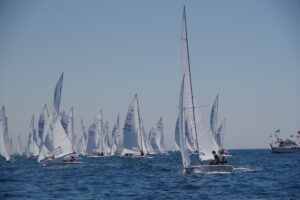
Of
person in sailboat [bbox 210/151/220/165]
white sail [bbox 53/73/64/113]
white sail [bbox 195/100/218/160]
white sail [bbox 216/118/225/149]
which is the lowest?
person in sailboat [bbox 210/151/220/165]

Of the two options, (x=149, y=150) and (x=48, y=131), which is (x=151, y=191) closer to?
(x=48, y=131)

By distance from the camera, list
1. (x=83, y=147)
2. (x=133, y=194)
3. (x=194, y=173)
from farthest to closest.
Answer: (x=83, y=147)
(x=194, y=173)
(x=133, y=194)

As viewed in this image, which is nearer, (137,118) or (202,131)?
(202,131)

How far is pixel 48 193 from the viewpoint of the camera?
29.3 meters

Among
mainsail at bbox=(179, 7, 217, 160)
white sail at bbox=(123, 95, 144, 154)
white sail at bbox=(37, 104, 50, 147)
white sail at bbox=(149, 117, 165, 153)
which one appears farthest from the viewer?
white sail at bbox=(149, 117, 165, 153)

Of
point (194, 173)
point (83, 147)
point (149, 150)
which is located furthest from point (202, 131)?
point (83, 147)

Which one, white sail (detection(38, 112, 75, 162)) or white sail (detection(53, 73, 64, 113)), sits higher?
white sail (detection(53, 73, 64, 113))

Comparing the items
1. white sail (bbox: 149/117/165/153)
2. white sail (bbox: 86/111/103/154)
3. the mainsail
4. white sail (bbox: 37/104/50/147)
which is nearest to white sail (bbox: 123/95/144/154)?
white sail (bbox: 37/104/50/147)

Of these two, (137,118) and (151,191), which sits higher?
(137,118)

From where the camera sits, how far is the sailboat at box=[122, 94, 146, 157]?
74.8 meters

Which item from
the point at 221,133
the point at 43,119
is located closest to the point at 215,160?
the point at 43,119

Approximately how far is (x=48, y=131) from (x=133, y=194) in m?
29.8

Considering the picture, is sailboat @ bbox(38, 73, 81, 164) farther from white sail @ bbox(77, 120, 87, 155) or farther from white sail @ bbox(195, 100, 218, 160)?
white sail @ bbox(77, 120, 87, 155)

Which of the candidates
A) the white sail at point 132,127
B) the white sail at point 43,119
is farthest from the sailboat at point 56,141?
the white sail at point 132,127
